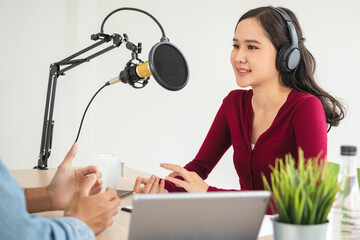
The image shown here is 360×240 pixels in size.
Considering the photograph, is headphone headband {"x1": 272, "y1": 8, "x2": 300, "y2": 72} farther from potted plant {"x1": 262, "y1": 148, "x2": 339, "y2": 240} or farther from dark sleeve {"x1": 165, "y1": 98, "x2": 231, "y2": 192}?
potted plant {"x1": 262, "y1": 148, "x2": 339, "y2": 240}

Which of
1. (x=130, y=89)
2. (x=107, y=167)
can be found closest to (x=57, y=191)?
(x=107, y=167)

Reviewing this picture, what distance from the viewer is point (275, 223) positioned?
0.76 m

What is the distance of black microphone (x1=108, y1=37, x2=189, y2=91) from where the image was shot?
54.5 inches

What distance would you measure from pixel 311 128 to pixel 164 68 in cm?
54

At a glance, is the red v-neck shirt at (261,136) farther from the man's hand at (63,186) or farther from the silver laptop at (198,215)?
the silver laptop at (198,215)

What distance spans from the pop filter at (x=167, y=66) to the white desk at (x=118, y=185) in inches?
15.5

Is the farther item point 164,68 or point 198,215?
point 164,68

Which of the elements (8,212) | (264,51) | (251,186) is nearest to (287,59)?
(264,51)

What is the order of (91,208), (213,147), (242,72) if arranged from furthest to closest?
(213,147)
(242,72)
(91,208)

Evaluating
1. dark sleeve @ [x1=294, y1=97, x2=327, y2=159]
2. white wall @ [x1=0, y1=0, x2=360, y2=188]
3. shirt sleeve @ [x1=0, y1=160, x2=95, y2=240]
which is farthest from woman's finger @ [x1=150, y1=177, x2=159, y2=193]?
white wall @ [x1=0, y1=0, x2=360, y2=188]

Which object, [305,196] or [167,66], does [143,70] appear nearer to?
[167,66]

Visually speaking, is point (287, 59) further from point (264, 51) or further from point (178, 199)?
point (178, 199)

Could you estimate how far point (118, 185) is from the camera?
1.56 meters

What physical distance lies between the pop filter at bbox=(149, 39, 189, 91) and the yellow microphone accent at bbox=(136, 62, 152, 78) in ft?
0.17
